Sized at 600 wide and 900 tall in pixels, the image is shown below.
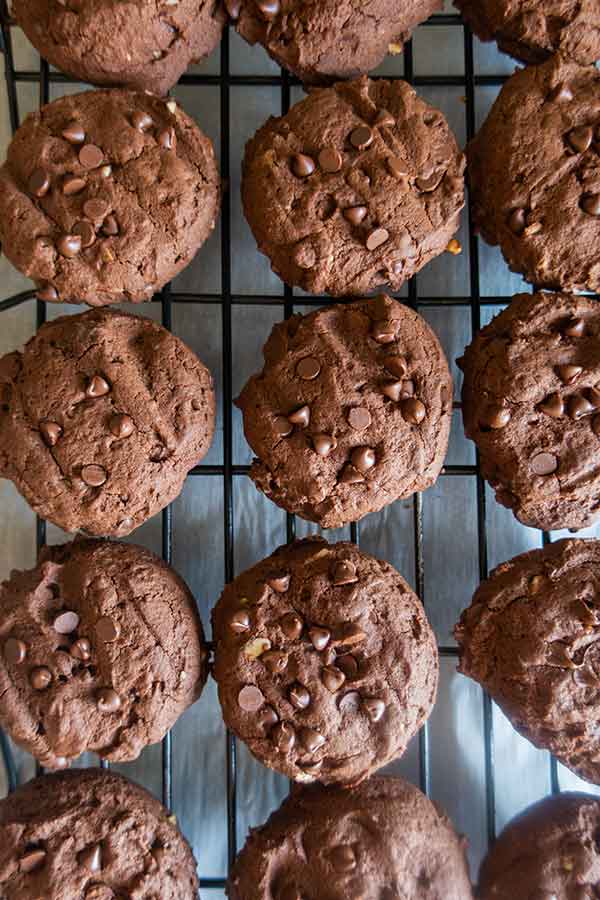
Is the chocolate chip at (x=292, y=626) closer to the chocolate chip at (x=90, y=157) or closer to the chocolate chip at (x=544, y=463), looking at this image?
the chocolate chip at (x=544, y=463)

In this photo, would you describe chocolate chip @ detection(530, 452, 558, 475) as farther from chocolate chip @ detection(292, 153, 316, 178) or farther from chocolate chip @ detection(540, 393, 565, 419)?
chocolate chip @ detection(292, 153, 316, 178)

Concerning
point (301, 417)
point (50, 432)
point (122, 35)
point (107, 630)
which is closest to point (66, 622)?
point (107, 630)

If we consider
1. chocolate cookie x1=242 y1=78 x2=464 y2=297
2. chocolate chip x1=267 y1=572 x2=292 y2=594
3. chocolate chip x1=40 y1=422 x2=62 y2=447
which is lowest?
chocolate chip x1=267 y1=572 x2=292 y2=594

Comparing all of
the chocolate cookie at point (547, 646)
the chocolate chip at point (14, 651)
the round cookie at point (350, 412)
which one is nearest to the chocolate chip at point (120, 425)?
the round cookie at point (350, 412)

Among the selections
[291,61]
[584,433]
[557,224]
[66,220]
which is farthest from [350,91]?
[584,433]

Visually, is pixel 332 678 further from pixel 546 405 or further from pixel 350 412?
pixel 546 405

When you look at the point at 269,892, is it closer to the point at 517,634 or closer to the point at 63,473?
the point at 517,634

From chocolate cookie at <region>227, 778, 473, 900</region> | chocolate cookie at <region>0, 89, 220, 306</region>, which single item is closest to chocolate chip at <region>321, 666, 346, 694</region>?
chocolate cookie at <region>227, 778, 473, 900</region>
